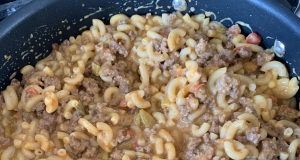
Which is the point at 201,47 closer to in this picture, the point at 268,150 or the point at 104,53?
the point at 104,53

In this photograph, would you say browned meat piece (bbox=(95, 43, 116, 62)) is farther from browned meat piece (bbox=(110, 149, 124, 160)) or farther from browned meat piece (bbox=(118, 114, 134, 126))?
browned meat piece (bbox=(110, 149, 124, 160))

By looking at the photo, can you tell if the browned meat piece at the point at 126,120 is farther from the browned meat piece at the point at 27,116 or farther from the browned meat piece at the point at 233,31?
the browned meat piece at the point at 233,31

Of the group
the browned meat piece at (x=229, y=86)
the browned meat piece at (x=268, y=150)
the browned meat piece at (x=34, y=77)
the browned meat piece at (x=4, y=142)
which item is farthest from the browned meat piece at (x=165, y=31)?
the browned meat piece at (x=4, y=142)

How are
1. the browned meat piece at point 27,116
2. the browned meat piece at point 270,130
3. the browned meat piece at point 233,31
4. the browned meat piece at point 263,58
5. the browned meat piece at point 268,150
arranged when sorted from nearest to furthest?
1. the browned meat piece at point 268,150
2. the browned meat piece at point 270,130
3. the browned meat piece at point 27,116
4. the browned meat piece at point 263,58
5. the browned meat piece at point 233,31

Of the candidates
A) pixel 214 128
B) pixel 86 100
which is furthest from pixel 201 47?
pixel 86 100

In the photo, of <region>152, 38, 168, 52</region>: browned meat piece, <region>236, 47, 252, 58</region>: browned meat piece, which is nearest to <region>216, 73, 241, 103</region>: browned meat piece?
<region>236, 47, 252, 58</region>: browned meat piece

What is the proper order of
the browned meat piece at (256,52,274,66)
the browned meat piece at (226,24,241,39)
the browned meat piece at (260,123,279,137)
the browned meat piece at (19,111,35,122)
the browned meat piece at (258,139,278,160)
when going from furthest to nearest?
1. the browned meat piece at (226,24,241,39)
2. the browned meat piece at (256,52,274,66)
3. the browned meat piece at (19,111,35,122)
4. the browned meat piece at (260,123,279,137)
5. the browned meat piece at (258,139,278,160)

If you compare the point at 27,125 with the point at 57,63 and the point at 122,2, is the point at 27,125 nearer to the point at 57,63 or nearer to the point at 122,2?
the point at 57,63
